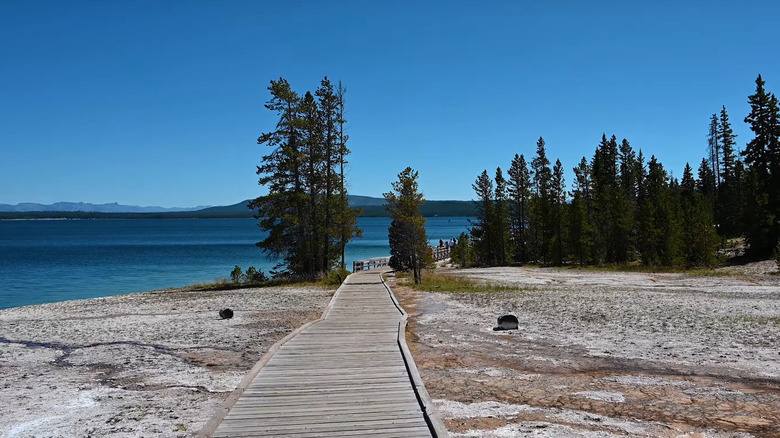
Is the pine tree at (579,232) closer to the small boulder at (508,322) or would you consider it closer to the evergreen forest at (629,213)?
the evergreen forest at (629,213)

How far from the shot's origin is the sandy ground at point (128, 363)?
9.07m

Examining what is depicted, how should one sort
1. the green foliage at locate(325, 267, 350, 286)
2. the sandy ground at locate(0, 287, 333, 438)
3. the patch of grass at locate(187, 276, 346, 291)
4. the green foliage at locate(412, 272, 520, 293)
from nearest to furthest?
the sandy ground at locate(0, 287, 333, 438)
the green foliage at locate(412, 272, 520, 293)
the green foliage at locate(325, 267, 350, 286)
the patch of grass at locate(187, 276, 346, 291)

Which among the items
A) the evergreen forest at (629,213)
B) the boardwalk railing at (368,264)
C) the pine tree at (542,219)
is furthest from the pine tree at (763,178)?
the boardwalk railing at (368,264)

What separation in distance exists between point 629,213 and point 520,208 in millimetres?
16121

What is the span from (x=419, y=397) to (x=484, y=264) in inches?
2262

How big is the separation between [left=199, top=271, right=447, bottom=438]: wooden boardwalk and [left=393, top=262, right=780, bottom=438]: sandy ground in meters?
0.81

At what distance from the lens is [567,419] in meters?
8.76

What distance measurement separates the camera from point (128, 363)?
13383mm

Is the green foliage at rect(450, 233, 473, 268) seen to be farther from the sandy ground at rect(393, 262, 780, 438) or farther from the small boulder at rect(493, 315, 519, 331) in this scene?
the small boulder at rect(493, 315, 519, 331)

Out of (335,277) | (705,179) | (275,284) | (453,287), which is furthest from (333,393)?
(705,179)

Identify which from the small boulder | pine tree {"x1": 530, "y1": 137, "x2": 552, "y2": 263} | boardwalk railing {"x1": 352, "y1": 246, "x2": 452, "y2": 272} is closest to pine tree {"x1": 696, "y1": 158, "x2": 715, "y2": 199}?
pine tree {"x1": 530, "y1": 137, "x2": 552, "y2": 263}

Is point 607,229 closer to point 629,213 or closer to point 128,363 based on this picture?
point 629,213

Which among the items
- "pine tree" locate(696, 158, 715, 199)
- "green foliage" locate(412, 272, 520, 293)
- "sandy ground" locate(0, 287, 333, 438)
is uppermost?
"pine tree" locate(696, 158, 715, 199)

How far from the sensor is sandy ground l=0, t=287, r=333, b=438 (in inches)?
357
